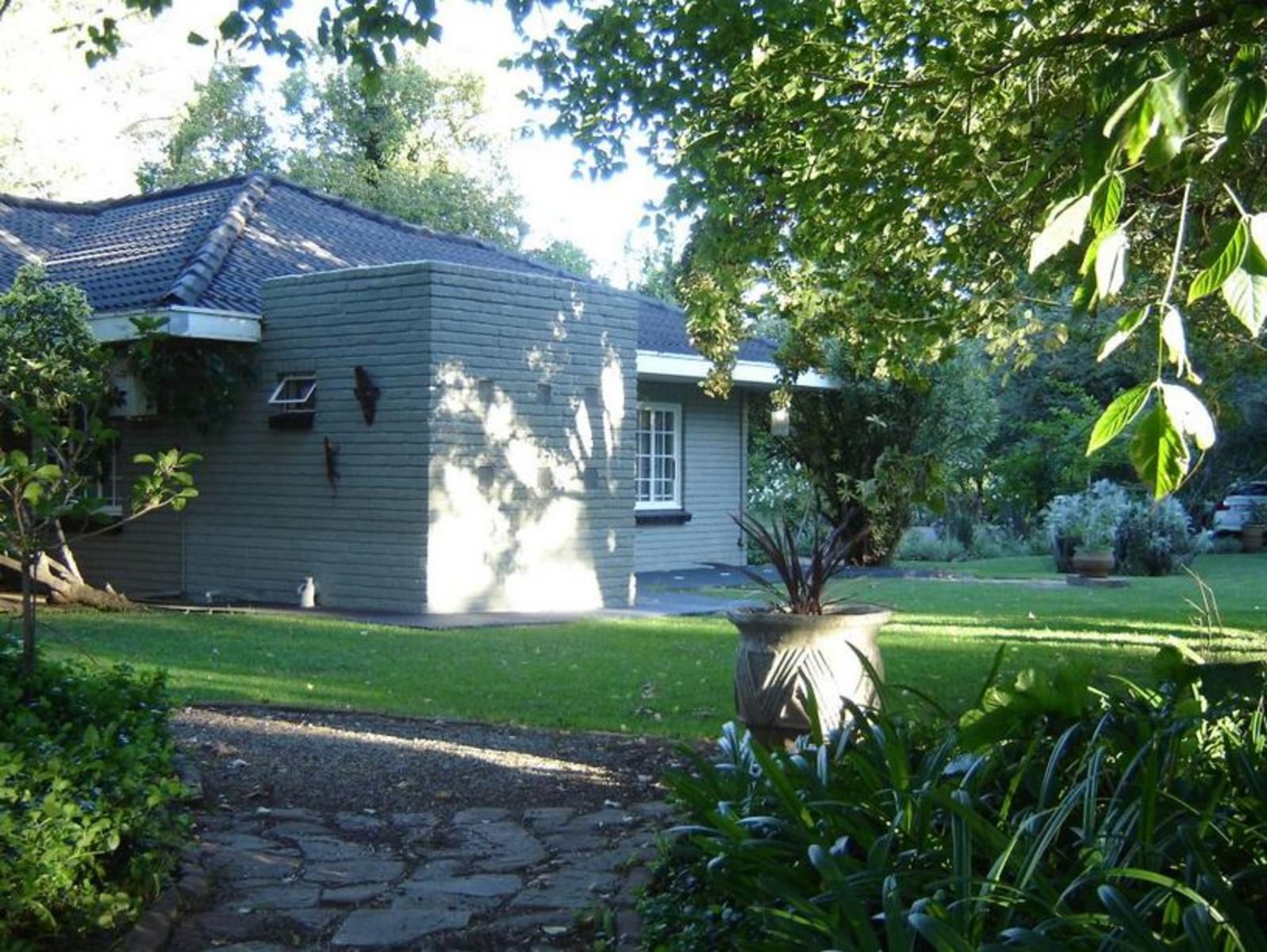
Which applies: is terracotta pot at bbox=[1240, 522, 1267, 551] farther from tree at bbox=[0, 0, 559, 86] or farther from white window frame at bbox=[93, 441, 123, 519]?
tree at bbox=[0, 0, 559, 86]

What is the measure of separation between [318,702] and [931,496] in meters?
3.97

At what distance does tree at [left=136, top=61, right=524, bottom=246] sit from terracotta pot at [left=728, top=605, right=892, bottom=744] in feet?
107

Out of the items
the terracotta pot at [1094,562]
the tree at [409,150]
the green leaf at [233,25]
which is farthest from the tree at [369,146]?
the green leaf at [233,25]

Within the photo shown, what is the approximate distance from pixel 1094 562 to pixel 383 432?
10.7 meters

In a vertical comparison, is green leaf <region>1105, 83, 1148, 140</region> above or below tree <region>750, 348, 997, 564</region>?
below

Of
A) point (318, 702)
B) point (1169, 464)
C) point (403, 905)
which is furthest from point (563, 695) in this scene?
point (1169, 464)

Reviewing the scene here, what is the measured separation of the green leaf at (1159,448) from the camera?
2035 mm

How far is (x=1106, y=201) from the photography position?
2.26 metres

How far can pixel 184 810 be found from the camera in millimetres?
5973

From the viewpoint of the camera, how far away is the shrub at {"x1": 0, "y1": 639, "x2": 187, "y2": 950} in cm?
406

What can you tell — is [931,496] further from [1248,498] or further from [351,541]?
[1248,498]

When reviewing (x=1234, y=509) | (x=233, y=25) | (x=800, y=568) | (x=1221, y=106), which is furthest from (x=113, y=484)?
(x=1234, y=509)

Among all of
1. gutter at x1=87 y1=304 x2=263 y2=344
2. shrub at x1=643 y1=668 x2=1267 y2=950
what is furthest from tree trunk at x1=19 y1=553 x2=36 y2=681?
gutter at x1=87 y1=304 x2=263 y2=344

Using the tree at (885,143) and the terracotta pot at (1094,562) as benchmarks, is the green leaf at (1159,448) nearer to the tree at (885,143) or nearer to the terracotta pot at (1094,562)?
the tree at (885,143)
